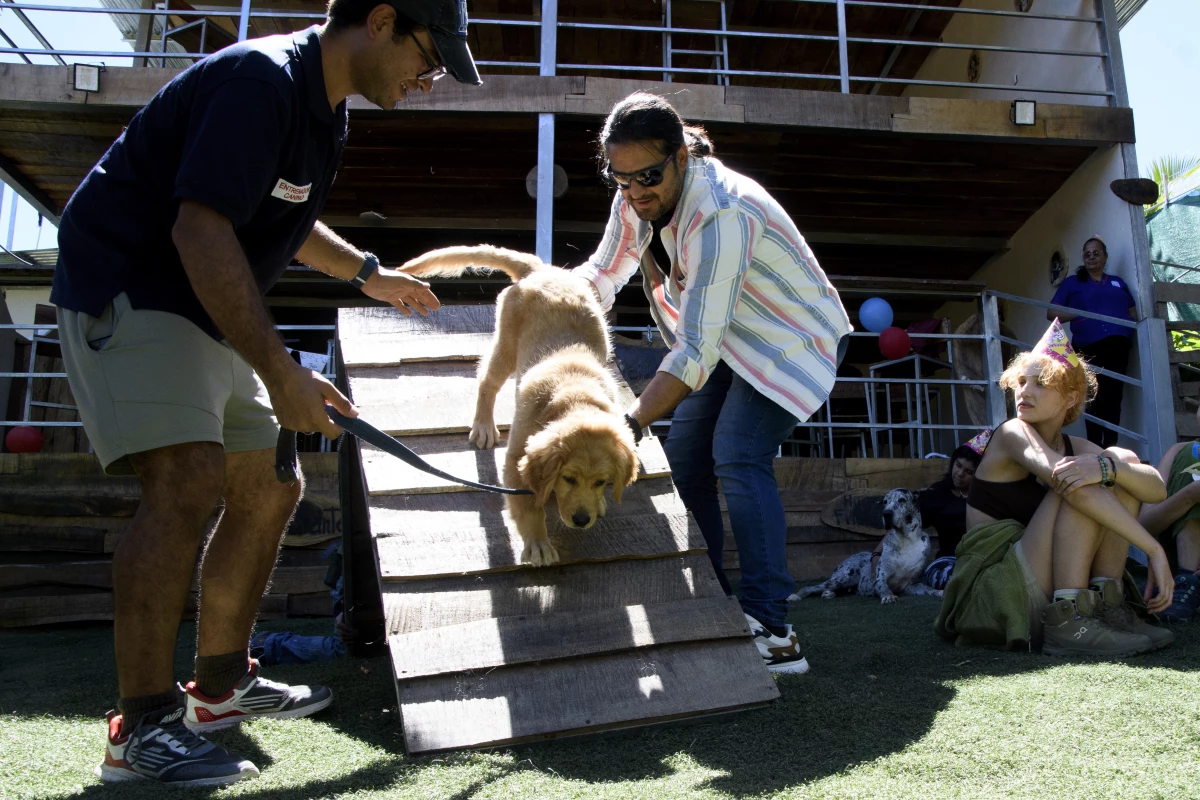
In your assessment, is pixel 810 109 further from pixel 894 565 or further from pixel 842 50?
pixel 894 565

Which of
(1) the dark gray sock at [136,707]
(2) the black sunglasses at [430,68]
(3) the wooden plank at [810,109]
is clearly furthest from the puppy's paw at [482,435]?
(3) the wooden plank at [810,109]

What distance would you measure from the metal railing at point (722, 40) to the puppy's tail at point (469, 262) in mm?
2434

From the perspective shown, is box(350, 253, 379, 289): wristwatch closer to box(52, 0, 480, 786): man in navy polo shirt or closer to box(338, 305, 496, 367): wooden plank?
box(52, 0, 480, 786): man in navy polo shirt

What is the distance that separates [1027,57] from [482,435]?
26.9 feet

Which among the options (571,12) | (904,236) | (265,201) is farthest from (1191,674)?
(571,12)

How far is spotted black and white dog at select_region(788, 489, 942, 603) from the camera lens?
5.35 m

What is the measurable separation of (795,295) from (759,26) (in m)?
8.21

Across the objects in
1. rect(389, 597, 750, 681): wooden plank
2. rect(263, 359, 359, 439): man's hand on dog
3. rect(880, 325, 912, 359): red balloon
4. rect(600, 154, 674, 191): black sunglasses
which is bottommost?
rect(389, 597, 750, 681): wooden plank

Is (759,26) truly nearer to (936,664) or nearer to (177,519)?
(936,664)

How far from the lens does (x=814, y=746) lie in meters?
2.27

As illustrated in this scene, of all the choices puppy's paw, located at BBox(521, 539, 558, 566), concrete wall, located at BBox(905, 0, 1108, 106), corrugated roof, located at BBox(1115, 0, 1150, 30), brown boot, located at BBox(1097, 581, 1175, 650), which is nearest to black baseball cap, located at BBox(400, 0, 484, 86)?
puppy's paw, located at BBox(521, 539, 558, 566)

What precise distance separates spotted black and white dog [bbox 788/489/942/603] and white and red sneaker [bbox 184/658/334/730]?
11.2ft

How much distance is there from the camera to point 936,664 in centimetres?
316

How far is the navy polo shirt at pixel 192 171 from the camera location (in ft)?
6.68
